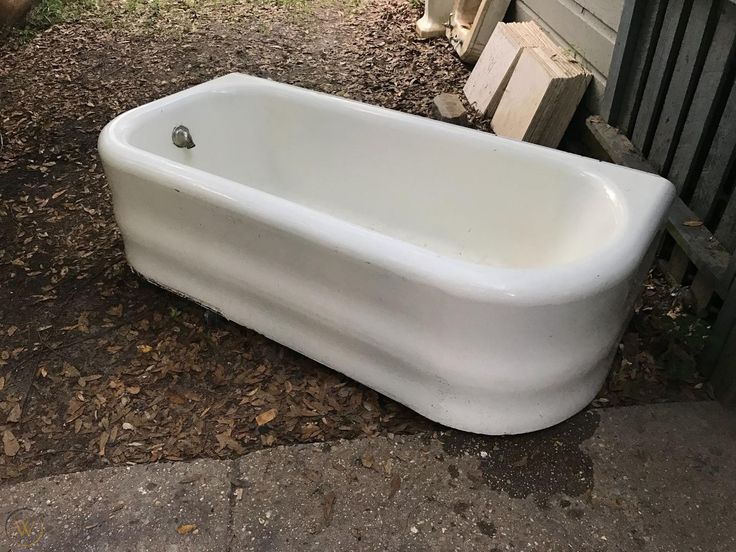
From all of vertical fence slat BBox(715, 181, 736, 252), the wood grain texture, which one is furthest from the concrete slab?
the wood grain texture

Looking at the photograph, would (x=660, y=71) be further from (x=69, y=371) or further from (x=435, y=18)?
(x=435, y=18)

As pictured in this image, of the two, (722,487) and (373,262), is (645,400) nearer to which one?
(722,487)

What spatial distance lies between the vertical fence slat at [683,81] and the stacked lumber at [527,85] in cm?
57

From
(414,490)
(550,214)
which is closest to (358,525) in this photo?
(414,490)

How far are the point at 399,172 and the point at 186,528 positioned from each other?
1243mm

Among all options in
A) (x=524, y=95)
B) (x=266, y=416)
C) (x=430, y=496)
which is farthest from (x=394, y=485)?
(x=524, y=95)

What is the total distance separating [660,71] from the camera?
1966 millimetres

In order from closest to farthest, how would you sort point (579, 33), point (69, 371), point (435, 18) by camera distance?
1. point (69, 371)
2. point (579, 33)
3. point (435, 18)

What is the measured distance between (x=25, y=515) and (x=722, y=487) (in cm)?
158

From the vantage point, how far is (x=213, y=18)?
4391mm

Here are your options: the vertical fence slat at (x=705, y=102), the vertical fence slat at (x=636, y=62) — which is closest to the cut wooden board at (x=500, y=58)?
the vertical fence slat at (x=636, y=62)

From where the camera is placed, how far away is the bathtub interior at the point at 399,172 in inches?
68.8

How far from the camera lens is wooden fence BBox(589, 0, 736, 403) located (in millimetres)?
1647

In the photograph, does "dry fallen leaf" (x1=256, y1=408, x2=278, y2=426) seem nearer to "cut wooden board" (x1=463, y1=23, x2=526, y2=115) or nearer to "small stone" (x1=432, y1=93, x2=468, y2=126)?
"small stone" (x1=432, y1=93, x2=468, y2=126)
